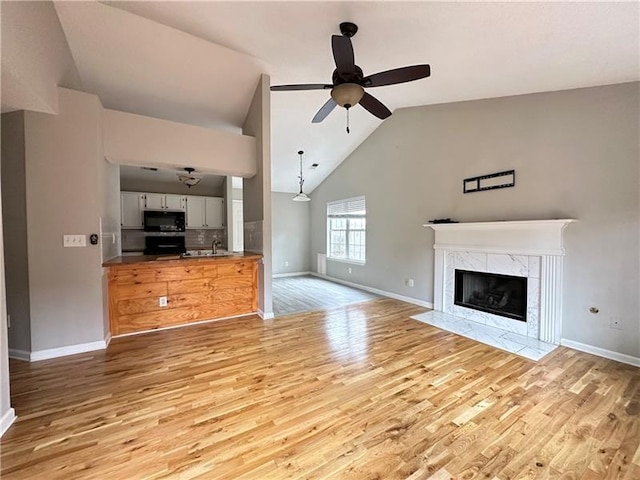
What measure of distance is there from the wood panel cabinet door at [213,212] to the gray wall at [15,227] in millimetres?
3949

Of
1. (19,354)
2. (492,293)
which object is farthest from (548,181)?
(19,354)

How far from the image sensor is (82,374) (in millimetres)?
2404

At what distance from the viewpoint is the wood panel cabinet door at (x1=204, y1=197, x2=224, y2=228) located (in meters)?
6.55

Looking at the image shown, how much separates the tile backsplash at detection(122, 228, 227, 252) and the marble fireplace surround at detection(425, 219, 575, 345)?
5032 millimetres

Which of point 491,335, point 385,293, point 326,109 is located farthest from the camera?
point 385,293

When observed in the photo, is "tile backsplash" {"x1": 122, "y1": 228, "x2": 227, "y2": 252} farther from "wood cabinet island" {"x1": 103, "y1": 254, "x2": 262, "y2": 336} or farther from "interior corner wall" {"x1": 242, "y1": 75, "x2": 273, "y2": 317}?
"interior corner wall" {"x1": 242, "y1": 75, "x2": 273, "y2": 317}

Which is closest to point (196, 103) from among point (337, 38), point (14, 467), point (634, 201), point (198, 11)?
point (198, 11)

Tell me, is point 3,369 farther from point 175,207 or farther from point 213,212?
point 213,212

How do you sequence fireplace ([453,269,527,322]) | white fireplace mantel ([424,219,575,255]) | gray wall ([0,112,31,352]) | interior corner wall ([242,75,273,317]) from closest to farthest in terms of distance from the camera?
gray wall ([0,112,31,352]) → white fireplace mantel ([424,219,575,255]) → fireplace ([453,269,527,322]) → interior corner wall ([242,75,273,317])

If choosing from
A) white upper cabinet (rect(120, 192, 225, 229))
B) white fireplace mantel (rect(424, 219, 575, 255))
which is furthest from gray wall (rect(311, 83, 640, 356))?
white upper cabinet (rect(120, 192, 225, 229))

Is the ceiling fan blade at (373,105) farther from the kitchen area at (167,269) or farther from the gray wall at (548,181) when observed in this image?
the kitchen area at (167,269)

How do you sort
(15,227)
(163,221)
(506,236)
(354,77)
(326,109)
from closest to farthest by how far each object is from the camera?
(354,77) < (15,227) < (326,109) < (506,236) < (163,221)

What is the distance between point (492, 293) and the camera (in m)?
3.71

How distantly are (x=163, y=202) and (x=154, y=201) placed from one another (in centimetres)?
17
